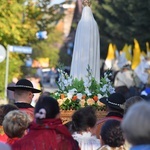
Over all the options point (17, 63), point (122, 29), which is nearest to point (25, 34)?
point (17, 63)

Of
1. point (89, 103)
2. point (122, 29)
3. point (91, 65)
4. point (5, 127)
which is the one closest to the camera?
point (5, 127)

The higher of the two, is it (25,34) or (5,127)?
(25,34)

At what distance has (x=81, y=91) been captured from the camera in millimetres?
12234

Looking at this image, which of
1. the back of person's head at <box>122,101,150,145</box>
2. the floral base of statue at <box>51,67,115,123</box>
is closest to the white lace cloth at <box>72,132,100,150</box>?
the back of person's head at <box>122,101,150,145</box>

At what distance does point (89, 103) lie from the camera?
11.9 m

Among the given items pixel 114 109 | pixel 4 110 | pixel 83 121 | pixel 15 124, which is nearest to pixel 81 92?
pixel 114 109

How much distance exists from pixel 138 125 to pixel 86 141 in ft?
8.23

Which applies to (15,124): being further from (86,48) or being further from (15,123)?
(86,48)

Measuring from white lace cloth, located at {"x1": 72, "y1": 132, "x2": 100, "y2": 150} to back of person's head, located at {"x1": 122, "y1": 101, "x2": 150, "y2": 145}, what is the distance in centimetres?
239

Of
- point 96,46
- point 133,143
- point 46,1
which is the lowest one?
point 133,143

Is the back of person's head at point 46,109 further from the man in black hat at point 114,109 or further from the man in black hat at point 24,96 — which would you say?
the man in black hat at point 24,96

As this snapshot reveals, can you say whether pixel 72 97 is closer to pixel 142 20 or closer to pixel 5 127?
pixel 5 127

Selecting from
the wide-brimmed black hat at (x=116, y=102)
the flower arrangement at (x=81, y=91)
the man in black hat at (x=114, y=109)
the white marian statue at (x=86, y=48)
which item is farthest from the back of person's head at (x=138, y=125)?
the white marian statue at (x=86, y=48)

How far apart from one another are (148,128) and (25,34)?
24.8m
